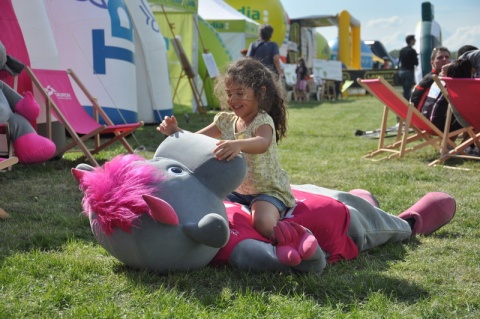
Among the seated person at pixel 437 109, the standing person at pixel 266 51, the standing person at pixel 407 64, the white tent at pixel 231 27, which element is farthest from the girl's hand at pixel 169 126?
the white tent at pixel 231 27

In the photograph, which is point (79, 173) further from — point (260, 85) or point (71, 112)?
point (71, 112)

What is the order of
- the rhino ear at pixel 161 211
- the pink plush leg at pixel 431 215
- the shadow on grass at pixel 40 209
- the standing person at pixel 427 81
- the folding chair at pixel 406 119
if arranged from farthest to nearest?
1. the standing person at pixel 427 81
2. the folding chair at pixel 406 119
3. the pink plush leg at pixel 431 215
4. the shadow on grass at pixel 40 209
5. the rhino ear at pixel 161 211

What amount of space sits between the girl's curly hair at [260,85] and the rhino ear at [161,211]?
2.87ft

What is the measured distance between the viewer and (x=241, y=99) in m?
3.32

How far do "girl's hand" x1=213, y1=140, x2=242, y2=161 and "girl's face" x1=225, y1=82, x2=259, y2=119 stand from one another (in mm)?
436

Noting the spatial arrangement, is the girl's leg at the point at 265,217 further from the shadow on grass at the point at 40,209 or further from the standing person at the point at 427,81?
the standing person at the point at 427,81

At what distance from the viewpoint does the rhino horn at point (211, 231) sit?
2699 millimetres

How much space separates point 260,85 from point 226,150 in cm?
59

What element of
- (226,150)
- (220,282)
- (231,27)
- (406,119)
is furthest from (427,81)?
(231,27)

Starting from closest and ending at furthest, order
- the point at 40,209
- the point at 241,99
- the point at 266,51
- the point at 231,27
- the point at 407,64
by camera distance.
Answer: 1. the point at 241,99
2. the point at 40,209
3. the point at 266,51
4. the point at 407,64
5. the point at 231,27

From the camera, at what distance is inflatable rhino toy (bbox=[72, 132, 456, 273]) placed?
2764 millimetres

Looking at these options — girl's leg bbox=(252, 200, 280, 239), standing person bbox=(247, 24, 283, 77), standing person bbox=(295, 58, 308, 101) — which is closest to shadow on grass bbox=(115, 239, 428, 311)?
girl's leg bbox=(252, 200, 280, 239)

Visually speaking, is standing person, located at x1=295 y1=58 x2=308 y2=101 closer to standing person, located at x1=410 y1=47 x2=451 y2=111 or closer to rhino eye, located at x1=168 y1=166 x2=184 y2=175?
standing person, located at x1=410 y1=47 x2=451 y2=111

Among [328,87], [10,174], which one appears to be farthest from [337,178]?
[328,87]
